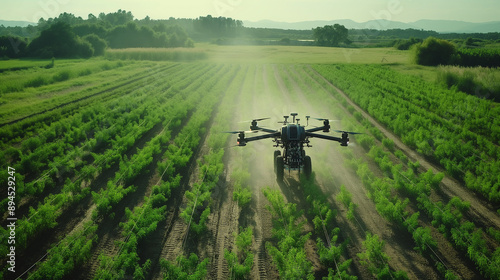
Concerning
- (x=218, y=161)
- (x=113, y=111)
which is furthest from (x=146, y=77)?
(x=218, y=161)

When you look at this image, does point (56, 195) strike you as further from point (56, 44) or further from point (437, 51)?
point (56, 44)

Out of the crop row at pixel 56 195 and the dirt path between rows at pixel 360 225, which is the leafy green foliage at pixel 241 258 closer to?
the dirt path between rows at pixel 360 225

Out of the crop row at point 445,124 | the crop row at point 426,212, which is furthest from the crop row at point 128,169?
the crop row at point 445,124

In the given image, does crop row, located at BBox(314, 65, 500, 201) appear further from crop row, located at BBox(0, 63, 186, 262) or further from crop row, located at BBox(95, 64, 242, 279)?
crop row, located at BBox(0, 63, 186, 262)

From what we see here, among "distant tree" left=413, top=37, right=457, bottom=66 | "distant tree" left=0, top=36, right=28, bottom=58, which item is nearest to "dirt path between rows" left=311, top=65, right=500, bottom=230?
"distant tree" left=413, top=37, right=457, bottom=66

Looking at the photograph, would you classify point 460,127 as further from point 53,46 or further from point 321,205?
point 53,46

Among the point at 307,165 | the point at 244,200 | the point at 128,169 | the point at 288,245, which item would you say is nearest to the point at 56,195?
the point at 128,169

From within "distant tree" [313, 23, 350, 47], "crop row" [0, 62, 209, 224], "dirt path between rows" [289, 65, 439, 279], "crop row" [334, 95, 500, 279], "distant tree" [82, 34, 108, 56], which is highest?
"distant tree" [313, 23, 350, 47]
